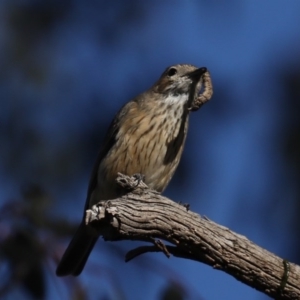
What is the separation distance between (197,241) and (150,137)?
154cm

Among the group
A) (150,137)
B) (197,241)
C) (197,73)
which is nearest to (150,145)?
(150,137)

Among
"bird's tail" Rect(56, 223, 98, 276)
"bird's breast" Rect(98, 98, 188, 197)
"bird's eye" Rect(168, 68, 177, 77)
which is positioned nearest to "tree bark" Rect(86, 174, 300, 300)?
"bird's breast" Rect(98, 98, 188, 197)

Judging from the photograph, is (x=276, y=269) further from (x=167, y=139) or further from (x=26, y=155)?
(x=26, y=155)

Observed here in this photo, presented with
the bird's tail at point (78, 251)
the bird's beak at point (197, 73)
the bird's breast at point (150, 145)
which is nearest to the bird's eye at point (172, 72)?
the bird's beak at point (197, 73)

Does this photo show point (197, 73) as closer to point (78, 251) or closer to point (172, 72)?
point (172, 72)

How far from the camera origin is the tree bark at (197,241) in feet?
12.6

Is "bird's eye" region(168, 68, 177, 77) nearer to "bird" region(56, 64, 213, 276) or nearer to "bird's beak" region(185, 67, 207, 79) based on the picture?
"bird" region(56, 64, 213, 276)

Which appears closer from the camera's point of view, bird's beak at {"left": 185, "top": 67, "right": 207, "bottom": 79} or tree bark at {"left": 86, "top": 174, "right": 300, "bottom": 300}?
tree bark at {"left": 86, "top": 174, "right": 300, "bottom": 300}

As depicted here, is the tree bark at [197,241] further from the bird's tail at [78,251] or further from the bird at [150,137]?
the bird's tail at [78,251]

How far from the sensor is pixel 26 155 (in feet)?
18.9

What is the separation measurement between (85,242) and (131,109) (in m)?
0.93

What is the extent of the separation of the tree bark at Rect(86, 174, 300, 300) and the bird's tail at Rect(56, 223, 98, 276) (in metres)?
1.62

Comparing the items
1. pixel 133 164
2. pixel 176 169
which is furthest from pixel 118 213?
pixel 176 169

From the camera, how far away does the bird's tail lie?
→ 561 centimetres
